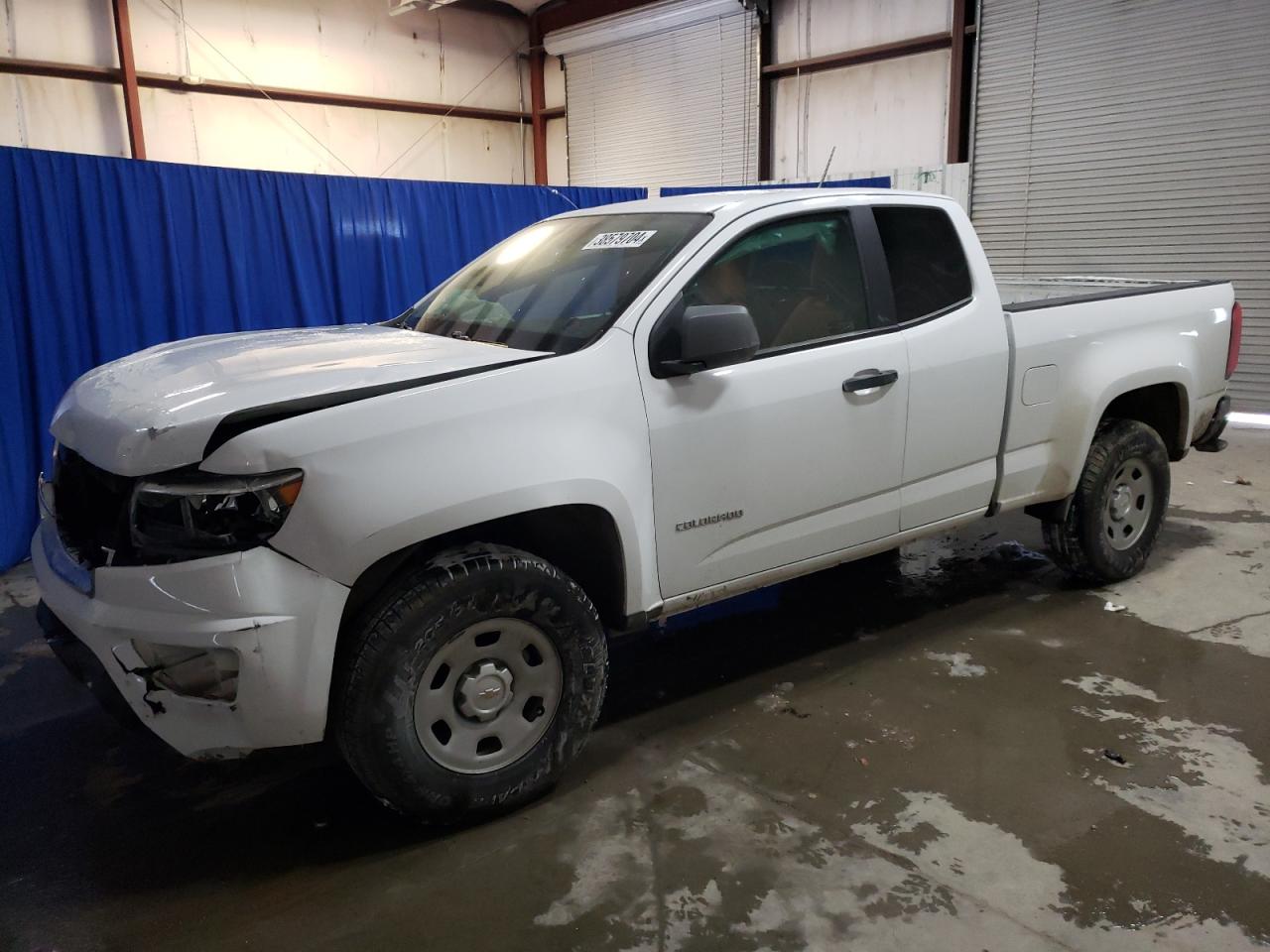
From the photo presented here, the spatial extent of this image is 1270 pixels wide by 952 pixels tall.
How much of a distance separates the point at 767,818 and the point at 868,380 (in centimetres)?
156

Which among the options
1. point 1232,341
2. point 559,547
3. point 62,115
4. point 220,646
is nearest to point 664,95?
point 62,115

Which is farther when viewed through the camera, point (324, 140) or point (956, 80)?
point (324, 140)

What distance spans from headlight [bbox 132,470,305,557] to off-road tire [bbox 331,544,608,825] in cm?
39

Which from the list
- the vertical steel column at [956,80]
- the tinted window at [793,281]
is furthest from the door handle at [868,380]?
the vertical steel column at [956,80]

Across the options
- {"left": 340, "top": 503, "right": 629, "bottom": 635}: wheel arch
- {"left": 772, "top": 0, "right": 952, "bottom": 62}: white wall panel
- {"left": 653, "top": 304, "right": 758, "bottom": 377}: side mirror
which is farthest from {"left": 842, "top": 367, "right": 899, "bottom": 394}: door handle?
{"left": 772, "top": 0, "right": 952, "bottom": 62}: white wall panel

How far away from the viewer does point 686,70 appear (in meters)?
13.3

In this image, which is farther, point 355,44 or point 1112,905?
point 355,44

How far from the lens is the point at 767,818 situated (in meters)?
2.78

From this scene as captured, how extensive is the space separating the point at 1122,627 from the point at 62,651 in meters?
4.11

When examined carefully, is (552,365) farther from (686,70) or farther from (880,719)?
(686,70)

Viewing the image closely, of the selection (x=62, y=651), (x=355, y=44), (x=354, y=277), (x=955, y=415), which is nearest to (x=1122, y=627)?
(x=955, y=415)

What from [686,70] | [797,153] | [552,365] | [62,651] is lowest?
[62,651]

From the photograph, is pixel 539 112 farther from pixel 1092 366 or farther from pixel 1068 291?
pixel 1092 366

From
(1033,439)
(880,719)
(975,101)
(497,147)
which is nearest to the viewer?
(880,719)
